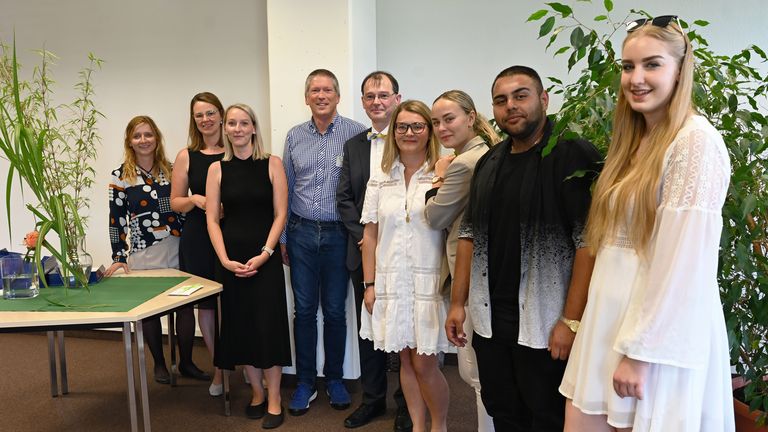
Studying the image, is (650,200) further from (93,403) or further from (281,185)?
(93,403)

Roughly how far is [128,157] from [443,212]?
6.96 ft

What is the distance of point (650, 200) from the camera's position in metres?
1.26

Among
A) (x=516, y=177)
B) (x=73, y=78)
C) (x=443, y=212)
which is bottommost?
(x=443, y=212)

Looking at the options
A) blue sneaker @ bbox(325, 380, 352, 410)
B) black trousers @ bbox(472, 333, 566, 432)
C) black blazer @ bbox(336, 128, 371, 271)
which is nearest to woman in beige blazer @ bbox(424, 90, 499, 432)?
black trousers @ bbox(472, 333, 566, 432)

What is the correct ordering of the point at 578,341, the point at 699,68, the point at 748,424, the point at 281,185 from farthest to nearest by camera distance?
the point at 281,185
the point at 748,424
the point at 699,68
the point at 578,341

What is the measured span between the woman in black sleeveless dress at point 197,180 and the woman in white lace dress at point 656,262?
7.33ft

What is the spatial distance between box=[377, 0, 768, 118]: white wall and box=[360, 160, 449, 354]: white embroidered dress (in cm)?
157

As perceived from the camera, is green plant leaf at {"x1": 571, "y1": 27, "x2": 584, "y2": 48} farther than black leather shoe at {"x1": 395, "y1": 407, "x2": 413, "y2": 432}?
No

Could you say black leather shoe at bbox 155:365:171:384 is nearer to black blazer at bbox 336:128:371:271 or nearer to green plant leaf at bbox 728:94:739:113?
black blazer at bbox 336:128:371:271

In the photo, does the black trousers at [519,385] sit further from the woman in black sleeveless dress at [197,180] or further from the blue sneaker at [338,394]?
the woman in black sleeveless dress at [197,180]

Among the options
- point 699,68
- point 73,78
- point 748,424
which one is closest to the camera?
point 699,68

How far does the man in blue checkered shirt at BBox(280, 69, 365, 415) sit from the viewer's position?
293 cm

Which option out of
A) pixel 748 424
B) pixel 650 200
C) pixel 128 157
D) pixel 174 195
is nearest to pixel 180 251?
pixel 174 195

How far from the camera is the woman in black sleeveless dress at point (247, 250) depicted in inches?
107
